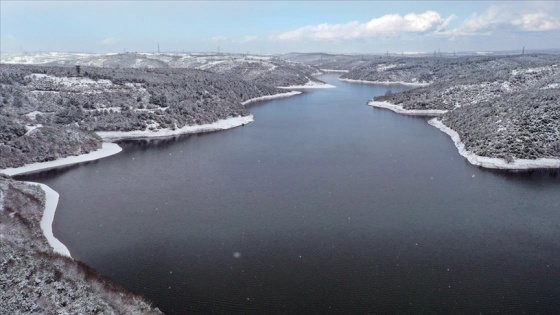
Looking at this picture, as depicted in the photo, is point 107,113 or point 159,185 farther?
Answer: point 107,113

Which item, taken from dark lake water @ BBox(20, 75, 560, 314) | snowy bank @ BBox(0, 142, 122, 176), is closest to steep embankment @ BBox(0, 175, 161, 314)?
dark lake water @ BBox(20, 75, 560, 314)

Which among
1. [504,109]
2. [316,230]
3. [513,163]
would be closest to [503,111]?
[504,109]

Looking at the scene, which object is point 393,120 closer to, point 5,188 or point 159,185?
point 159,185

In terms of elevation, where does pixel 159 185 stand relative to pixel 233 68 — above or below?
below

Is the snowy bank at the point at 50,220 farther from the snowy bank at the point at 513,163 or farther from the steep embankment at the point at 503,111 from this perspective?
the steep embankment at the point at 503,111

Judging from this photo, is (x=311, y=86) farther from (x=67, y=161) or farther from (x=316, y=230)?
(x=316, y=230)

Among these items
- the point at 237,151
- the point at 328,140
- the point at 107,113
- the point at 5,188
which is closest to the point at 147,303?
the point at 5,188
